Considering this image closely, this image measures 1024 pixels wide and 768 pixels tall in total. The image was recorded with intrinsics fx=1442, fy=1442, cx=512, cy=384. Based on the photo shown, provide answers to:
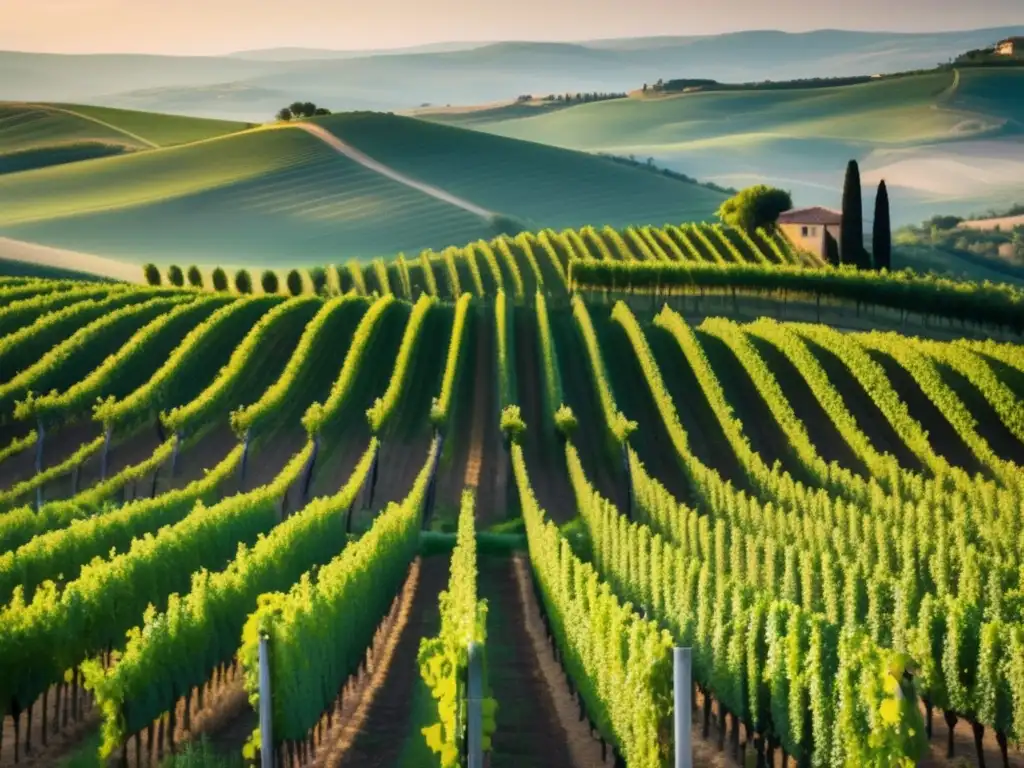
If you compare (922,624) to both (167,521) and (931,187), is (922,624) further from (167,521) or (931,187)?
(931,187)

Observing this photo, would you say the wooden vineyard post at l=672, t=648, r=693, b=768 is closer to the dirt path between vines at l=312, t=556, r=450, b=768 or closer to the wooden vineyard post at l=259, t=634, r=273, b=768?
the wooden vineyard post at l=259, t=634, r=273, b=768

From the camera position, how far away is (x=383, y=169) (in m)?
154

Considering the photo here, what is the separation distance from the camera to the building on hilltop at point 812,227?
96.5 meters

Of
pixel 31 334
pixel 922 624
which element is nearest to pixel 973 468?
pixel 922 624

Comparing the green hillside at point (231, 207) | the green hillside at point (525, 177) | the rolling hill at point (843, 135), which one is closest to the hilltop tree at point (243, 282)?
the green hillside at point (231, 207)

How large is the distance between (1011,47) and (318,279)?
112836 millimetres

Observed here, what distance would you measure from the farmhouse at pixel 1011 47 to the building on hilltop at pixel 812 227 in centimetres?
8703

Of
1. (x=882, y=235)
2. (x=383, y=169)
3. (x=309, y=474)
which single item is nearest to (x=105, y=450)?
(x=309, y=474)

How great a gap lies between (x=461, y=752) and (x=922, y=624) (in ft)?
29.0

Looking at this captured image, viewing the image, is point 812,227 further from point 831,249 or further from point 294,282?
point 294,282

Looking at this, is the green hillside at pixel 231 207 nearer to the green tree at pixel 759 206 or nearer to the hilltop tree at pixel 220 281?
the green tree at pixel 759 206

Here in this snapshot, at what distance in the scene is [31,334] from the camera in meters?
63.3

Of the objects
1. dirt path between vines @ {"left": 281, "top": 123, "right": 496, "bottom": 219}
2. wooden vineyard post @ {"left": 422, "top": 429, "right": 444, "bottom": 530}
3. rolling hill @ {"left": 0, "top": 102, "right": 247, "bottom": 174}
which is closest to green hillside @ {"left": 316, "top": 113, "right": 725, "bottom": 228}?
dirt path between vines @ {"left": 281, "top": 123, "right": 496, "bottom": 219}

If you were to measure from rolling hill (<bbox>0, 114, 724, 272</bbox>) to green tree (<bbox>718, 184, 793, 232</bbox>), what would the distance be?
3307 centimetres
